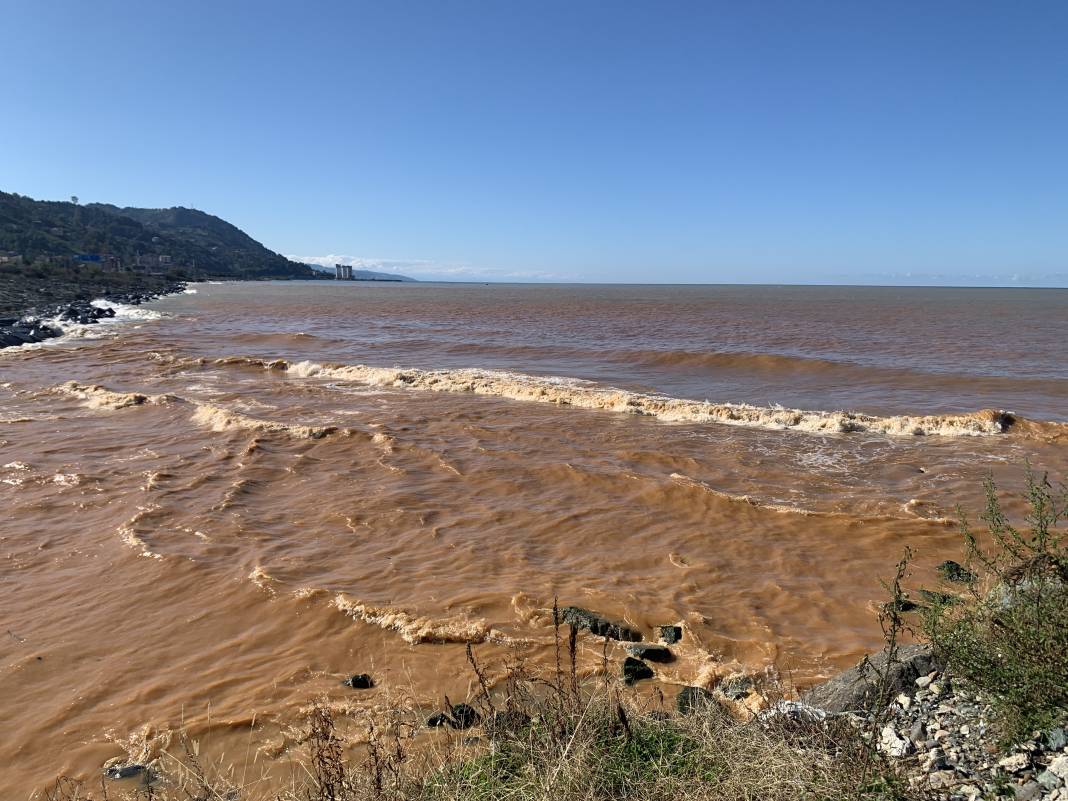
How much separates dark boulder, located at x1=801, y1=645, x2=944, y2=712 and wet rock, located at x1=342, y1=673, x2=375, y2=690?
12.1 ft

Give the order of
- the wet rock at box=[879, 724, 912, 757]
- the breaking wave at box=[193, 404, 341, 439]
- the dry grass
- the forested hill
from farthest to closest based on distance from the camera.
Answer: the forested hill
the breaking wave at box=[193, 404, 341, 439]
the wet rock at box=[879, 724, 912, 757]
the dry grass

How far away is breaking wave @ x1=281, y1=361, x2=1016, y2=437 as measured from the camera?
15.6m

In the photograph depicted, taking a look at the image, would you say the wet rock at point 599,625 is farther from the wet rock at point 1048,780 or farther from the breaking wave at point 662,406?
the breaking wave at point 662,406

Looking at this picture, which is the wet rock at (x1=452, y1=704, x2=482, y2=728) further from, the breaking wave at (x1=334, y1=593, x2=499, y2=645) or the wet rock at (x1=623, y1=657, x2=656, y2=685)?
the wet rock at (x1=623, y1=657, x2=656, y2=685)

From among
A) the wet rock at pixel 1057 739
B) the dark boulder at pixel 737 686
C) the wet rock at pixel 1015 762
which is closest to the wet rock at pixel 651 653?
the dark boulder at pixel 737 686

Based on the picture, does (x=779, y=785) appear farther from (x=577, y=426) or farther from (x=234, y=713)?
(x=577, y=426)

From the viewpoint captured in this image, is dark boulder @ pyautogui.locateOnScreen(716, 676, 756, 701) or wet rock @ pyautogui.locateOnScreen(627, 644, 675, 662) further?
wet rock @ pyautogui.locateOnScreen(627, 644, 675, 662)

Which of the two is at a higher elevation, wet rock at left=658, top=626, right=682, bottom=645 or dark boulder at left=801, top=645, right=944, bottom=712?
dark boulder at left=801, top=645, right=944, bottom=712

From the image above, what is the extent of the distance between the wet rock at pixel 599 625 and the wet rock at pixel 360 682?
6.63ft

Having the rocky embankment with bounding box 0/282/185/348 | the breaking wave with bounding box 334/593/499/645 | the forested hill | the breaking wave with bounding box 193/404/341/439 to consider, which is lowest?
the breaking wave with bounding box 334/593/499/645

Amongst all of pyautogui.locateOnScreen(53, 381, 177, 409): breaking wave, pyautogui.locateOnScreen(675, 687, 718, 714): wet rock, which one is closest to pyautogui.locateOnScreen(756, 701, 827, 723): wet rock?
pyautogui.locateOnScreen(675, 687, 718, 714): wet rock

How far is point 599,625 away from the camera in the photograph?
6.29m

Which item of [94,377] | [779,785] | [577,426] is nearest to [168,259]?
[94,377]

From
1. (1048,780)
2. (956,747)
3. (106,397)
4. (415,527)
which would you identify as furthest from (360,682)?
(106,397)
